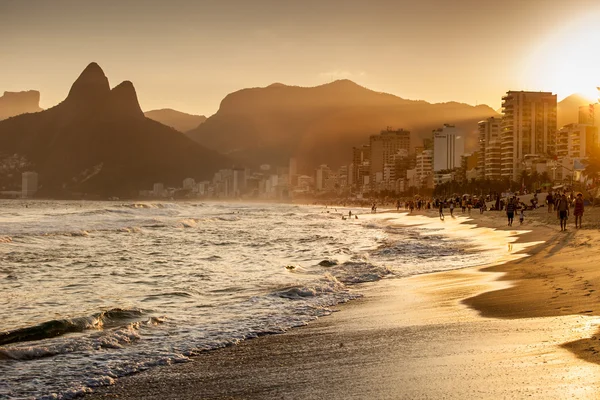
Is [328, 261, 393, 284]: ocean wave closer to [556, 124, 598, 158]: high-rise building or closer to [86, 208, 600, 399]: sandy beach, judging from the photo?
[86, 208, 600, 399]: sandy beach

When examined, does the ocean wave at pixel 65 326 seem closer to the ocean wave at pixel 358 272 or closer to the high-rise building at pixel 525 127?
the ocean wave at pixel 358 272

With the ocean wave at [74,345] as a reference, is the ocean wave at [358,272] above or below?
below

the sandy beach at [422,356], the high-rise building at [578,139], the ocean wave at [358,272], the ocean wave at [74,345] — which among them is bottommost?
the ocean wave at [358,272]

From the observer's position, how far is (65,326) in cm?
941

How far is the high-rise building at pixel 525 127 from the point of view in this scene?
18188 cm

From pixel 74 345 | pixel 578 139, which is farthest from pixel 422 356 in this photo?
pixel 578 139

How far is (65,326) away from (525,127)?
191972mm

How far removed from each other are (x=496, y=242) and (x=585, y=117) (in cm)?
19524

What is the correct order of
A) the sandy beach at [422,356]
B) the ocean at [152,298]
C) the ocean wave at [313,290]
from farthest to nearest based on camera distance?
the ocean wave at [313,290] → the ocean at [152,298] → the sandy beach at [422,356]

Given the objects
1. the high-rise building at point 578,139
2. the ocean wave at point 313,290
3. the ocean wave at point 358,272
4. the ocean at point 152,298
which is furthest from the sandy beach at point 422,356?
the high-rise building at point 578,139

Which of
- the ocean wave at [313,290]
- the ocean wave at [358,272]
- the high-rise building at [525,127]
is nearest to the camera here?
the ocean wave at [313,290]

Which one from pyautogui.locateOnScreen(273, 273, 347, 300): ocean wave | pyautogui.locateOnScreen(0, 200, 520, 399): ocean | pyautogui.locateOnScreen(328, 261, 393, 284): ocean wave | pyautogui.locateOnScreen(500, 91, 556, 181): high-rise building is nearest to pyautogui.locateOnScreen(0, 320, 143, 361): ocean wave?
pyautogui.locateOnScreen(0, 200, 520, 399): ocean

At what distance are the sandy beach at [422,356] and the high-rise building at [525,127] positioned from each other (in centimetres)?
17512

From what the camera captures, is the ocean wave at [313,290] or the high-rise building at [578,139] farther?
the high-rise building at [578,139]
